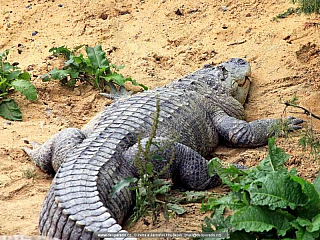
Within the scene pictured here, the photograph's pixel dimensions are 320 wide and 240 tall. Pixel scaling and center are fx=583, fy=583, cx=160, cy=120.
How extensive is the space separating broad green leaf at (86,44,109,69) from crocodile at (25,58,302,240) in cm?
90

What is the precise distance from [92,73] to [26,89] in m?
0.86

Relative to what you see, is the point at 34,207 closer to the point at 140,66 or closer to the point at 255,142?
the point at 255,142

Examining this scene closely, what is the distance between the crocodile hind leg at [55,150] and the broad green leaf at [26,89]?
3.61 feet

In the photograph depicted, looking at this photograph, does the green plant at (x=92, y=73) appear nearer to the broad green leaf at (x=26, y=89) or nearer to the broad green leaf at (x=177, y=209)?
the broad green leaf at (x=26, y=89)

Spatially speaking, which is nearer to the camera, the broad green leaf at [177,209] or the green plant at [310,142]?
the green plant at [310,142]

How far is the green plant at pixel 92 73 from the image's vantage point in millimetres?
6914

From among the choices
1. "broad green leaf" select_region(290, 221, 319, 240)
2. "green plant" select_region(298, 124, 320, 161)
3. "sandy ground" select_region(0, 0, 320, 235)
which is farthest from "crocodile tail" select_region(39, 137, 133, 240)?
"green plant" select_region(298, 124, 320, 161)

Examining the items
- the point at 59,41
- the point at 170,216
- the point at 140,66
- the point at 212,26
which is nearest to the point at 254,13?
the point at 212,26

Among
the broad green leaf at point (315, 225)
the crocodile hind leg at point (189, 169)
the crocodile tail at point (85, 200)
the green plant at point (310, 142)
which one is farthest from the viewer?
the crocodile hind leg at point (189, 169)

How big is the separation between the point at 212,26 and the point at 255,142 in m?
2.76

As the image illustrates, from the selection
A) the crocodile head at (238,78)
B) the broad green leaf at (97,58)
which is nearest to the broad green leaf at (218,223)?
the crocodile head at (238,78)

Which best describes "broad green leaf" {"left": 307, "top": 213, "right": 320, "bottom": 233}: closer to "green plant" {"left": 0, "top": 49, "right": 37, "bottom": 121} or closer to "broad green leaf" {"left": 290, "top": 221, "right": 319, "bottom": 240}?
"broad green leaf" {"left": 290, "top": 221, "right": 319, "bottom": 240}

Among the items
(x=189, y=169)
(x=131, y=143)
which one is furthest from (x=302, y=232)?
(x=131, y=143)

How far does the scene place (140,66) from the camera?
750 cm
